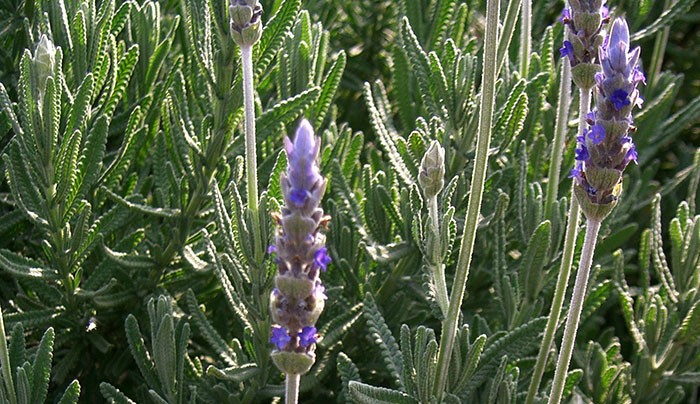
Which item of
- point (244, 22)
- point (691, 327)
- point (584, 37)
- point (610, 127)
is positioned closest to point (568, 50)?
point (584, 37)

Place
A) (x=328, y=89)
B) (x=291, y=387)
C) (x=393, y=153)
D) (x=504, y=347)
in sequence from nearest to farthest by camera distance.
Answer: (x=291, y=387) < (x=504, y=347) < (x=393, y=153) < (x=328, y=89)

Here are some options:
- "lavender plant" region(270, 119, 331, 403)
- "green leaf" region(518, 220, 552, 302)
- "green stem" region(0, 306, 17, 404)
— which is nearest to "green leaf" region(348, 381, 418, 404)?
"lavender plant" region(270, 119, 331, 403)

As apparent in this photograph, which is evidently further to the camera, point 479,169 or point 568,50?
point 568,50

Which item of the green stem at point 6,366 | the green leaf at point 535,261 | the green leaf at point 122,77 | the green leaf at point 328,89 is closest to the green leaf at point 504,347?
the green leaf at point 535,261

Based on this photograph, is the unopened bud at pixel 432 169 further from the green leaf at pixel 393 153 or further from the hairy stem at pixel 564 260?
the green leaf at pixel 393 153

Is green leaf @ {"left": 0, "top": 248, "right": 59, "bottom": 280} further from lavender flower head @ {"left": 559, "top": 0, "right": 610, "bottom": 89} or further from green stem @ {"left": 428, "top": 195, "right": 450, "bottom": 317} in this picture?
lavender flower head @ {"left": 559, "top": 0, "right": 610, "bottom": 89}

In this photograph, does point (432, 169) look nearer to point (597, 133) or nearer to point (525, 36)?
point (597, 133)
